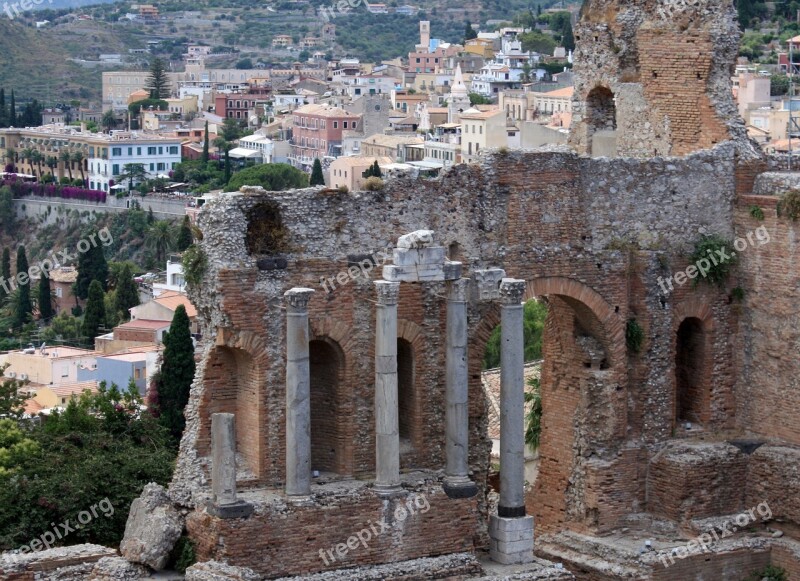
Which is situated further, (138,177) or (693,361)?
(138,177)

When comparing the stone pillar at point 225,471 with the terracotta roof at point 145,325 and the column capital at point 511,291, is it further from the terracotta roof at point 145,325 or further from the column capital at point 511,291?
the terracotta roof at point 145,325

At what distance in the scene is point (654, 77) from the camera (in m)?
33.1

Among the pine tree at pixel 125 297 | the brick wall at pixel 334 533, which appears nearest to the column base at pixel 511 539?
the brick wall at pixel 334 533

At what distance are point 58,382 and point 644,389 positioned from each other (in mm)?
58394

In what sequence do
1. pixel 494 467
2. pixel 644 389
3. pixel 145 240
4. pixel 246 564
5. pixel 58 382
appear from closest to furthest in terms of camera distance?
pixel 246 564 < pixel 644 389 < pixel 494 467 < pixel 58 382 < pixel 145 240

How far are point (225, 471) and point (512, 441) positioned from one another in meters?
4.41

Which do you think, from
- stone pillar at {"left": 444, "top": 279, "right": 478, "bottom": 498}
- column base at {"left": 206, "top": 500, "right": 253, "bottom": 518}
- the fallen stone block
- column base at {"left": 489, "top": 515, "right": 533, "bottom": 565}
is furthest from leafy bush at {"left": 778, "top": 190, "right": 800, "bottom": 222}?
the fallen stone block

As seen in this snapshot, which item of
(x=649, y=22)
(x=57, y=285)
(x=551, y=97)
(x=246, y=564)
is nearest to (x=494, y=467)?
(x=649, y=22)

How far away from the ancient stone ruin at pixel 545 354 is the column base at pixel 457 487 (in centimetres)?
3

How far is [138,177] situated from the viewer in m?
198

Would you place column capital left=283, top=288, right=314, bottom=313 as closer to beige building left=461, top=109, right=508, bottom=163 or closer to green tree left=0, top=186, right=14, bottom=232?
beige building left=461, top=109, right=508, bottom=163

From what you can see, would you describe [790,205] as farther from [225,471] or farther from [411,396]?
[225,471]

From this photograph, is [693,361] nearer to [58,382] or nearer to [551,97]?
[58,382]

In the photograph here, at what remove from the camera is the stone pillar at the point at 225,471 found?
2719cm
